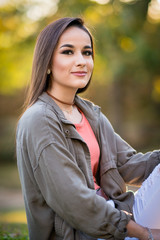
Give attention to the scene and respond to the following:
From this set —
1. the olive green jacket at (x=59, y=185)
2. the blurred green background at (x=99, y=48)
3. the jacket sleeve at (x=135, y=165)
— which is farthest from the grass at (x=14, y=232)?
the blurred green background at (x=99, y=48)

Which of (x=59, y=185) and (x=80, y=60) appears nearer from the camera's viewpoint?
(x=59, y=185)

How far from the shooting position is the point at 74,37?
2355 millimetres

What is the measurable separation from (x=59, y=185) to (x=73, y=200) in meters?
0.11

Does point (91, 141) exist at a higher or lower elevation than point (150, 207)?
higher

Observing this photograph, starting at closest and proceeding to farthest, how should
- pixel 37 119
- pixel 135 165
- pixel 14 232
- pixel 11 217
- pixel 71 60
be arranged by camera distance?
pixel 37 119 < pixel 71 60 < pixel 135 165 < pixel 14 232 < pixel 11 217

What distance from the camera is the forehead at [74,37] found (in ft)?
7.66

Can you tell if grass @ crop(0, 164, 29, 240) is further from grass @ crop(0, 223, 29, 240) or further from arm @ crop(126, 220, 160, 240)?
arm @ crop(126, 220, 160, 240)

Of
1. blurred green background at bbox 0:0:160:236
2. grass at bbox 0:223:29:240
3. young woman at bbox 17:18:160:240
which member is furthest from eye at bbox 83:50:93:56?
blurred green background at bbox 0:0:160:236

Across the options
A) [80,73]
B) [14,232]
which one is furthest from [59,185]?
[14,232]

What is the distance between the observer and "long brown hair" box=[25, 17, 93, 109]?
234cm

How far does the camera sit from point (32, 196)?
2158 millimetres

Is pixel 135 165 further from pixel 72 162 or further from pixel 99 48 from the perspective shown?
pixel 99 48

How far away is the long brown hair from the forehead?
0.03 meters

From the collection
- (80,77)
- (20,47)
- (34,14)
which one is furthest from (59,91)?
(20,47)
